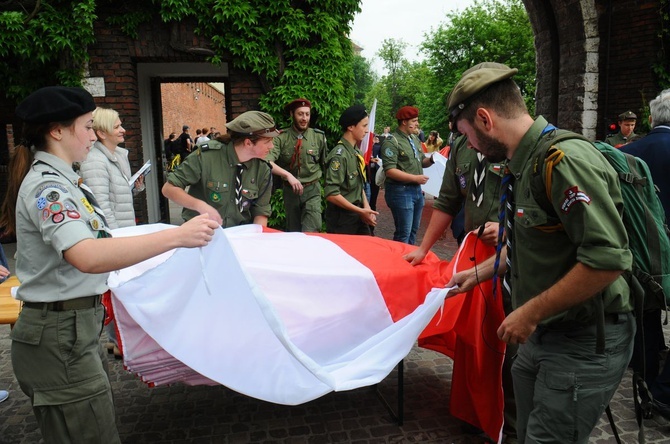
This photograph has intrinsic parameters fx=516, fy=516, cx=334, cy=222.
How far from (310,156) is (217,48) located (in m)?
3.13

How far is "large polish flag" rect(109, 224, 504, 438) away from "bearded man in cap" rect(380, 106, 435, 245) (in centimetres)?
294

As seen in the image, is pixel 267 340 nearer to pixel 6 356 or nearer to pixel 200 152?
pixel 200 152

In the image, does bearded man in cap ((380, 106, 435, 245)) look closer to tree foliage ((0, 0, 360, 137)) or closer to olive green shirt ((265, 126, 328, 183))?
olive green shirt ((265, 126, 328, 183))

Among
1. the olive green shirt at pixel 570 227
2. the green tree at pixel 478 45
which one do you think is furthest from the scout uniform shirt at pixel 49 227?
the green tree at pixel 478 45

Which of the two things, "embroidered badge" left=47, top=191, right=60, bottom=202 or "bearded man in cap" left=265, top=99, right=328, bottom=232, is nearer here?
"embroidered badge" left=47, top=191, right=60, bottom=202

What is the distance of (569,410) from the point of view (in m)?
1.87

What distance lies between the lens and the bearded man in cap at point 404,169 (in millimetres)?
6383

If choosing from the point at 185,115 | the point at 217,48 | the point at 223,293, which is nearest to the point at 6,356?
the point at 223,293

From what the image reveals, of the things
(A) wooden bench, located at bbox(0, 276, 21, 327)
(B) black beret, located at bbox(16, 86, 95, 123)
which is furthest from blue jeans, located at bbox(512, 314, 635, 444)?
(A) wooden bench, located at bbox(0, 276, 21, 327)

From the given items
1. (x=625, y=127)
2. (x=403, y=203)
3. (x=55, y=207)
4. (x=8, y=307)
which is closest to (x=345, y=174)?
(x=403, y=203)

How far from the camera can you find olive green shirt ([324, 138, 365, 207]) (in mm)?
5652

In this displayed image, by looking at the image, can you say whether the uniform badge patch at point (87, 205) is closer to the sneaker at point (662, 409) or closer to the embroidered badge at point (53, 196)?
the embroidered badge at point (53, 196)

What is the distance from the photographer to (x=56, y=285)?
2043mm

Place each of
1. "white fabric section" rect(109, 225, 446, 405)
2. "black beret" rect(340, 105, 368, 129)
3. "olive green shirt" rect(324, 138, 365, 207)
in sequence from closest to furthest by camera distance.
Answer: "white fabric section" rect(109, 225, 446, 405)
"olive green shirt" rect(324, 138, 365, 207)
"black beret" rect(340, 105, 368, 129)
